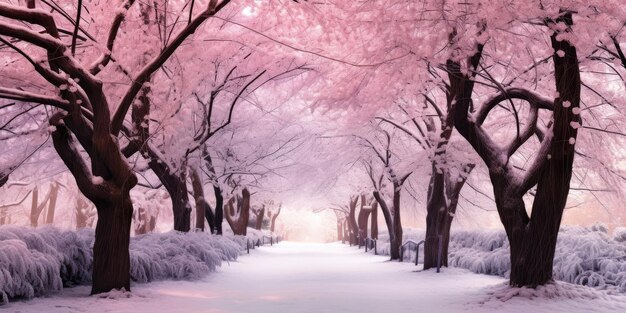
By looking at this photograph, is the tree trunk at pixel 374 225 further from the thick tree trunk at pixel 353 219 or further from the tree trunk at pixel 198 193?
the tree trunk at pixel 198 193

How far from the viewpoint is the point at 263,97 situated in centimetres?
2312

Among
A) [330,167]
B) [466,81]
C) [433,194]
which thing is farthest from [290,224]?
[466,81]

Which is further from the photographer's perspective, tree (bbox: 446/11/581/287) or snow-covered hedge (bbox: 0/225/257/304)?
tree (bbox: 446/11/581/287)

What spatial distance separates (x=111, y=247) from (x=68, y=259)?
111cm

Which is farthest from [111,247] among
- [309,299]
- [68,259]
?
[309,299]

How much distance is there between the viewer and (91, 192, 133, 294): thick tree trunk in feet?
30.3

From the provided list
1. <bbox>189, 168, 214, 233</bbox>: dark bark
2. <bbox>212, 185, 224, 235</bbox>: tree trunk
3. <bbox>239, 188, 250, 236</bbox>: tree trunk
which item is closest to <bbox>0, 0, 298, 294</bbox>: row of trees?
<bbox>189, 168, 214, 233</bbox>: dark bark

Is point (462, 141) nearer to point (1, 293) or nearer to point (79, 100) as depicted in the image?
point (79, 100)

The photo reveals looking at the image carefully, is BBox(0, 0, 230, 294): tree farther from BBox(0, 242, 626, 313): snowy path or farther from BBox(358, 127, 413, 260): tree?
BBox(358, 127, 413, 260): tree

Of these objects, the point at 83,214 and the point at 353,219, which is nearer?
the point at 83,214

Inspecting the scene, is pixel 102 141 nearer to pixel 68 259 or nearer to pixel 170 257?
pixel 68 259

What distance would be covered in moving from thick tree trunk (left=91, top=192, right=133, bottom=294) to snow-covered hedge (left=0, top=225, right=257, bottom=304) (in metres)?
0.61

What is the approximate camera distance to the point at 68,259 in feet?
32.3

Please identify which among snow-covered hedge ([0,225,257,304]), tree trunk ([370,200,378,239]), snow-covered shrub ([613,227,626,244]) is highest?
tree trunk ([370,200,378,239])
